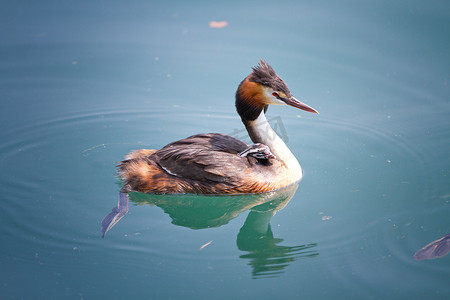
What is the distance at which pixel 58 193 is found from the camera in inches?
209

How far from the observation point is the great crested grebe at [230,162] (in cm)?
527

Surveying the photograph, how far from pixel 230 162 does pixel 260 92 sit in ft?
2.58

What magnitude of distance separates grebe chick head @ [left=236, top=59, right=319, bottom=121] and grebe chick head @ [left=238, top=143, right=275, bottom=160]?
33 centimetres

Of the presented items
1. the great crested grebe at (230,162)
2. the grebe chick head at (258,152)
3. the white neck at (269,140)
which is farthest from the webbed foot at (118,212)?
the white neck at (269,140)

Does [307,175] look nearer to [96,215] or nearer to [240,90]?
[240,90]

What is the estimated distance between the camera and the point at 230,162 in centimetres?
527

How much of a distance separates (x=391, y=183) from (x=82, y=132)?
12.1 ft

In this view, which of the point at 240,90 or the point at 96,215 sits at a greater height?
the point at 240,90

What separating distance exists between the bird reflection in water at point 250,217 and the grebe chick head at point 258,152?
39cm

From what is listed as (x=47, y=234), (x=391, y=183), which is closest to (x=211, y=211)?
(x=47, y=234)

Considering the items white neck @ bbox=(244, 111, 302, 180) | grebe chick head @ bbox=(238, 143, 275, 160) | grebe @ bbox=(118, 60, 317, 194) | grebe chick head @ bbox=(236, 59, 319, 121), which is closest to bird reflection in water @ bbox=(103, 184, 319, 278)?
grebe @ bbox=(118, 60, 317, 194)

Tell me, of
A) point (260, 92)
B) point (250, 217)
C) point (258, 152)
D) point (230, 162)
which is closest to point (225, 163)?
point (230, 162)

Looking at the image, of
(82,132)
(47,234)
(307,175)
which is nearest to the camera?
(47,234)

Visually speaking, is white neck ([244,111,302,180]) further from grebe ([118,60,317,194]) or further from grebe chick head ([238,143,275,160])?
grebe chick head ([238,143,275,160])
